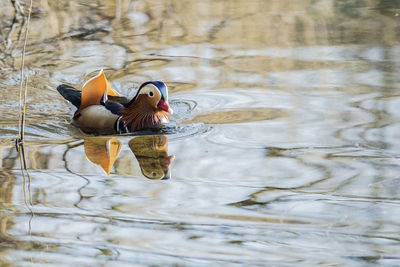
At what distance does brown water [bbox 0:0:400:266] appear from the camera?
12.1 ft

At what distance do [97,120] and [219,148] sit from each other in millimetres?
1180

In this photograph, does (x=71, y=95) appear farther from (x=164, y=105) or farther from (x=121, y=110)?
(x=164, y=105)

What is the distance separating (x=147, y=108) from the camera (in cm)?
591

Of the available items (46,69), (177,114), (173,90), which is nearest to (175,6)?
(46,69)

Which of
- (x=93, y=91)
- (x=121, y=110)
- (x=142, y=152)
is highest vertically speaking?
(x=93, y=91)

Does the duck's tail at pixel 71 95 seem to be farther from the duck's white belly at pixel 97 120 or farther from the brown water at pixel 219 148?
the duck's white belly at pixel 97 120

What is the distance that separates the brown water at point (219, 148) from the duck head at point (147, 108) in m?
0.19

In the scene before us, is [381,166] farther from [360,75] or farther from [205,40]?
[205,40]

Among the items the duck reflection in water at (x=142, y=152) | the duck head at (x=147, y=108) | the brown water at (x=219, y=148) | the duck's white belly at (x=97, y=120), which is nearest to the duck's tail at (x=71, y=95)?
the brown water at (x=219, y=148)

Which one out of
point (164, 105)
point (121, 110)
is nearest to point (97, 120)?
point (121, 110)

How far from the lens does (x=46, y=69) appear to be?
7.71m

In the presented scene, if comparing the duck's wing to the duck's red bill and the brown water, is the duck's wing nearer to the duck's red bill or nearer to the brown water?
the brown water

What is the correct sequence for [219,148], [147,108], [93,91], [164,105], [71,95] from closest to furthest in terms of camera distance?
[219,148] < [164,105] < [147,108] < [93,91] < [71,95]

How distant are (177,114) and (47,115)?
1.08m
